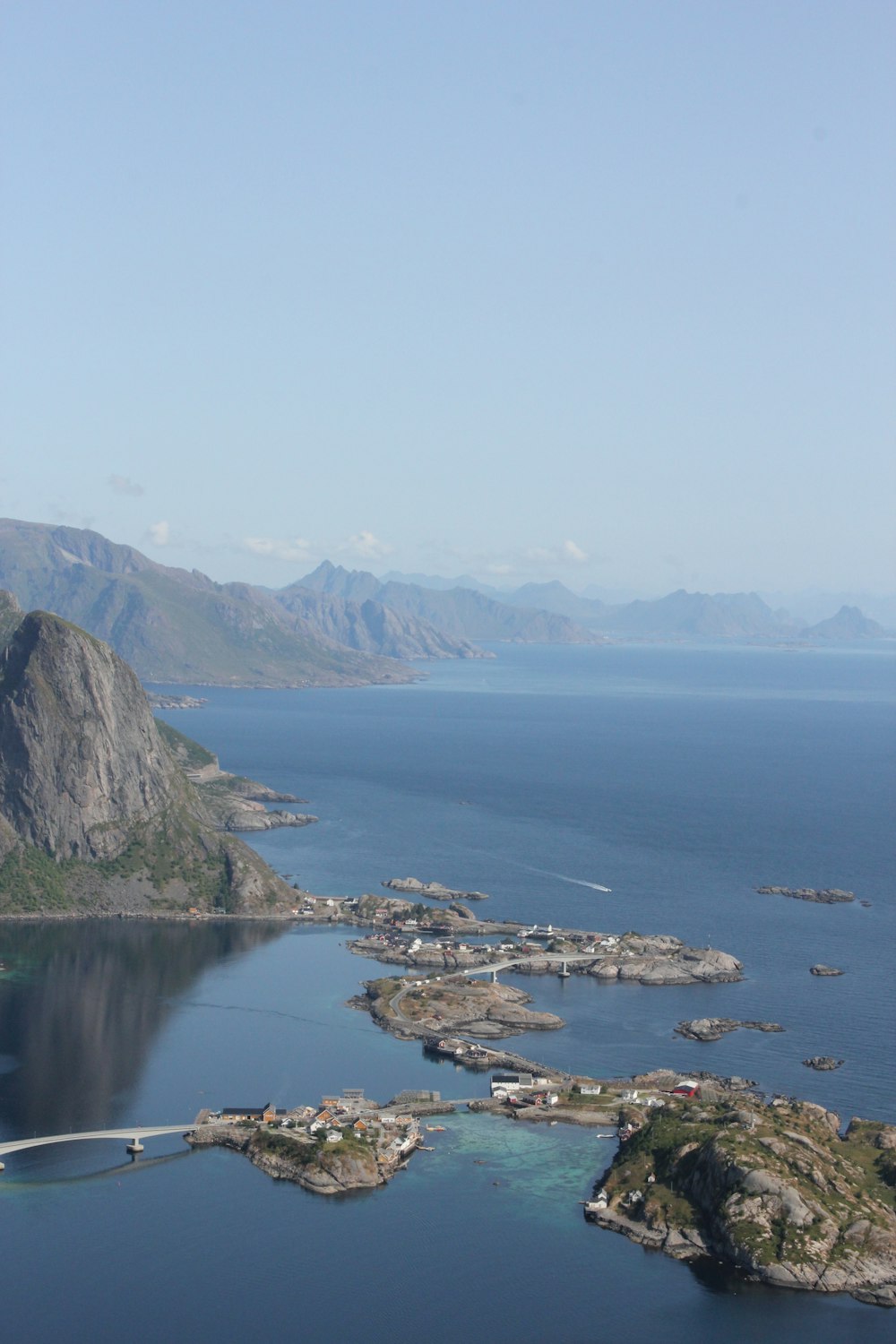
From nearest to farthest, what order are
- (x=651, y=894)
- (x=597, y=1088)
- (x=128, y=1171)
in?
1. (x=128, y=1171)
2. (x=597, y=1088)
3. (x=651, y=894)

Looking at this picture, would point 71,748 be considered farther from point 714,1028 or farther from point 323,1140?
point 323,1140

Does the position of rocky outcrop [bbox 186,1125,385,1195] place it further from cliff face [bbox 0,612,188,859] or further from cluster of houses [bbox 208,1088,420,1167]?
cliff face [bbox 0,612,188,859]

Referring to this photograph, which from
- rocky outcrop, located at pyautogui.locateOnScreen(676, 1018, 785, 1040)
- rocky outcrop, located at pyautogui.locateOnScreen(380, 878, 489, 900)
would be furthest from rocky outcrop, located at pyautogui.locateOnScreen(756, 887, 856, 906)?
rocky outcrop, located at pyautogui.locateOnScreen(676, 1018, 785, 1040)

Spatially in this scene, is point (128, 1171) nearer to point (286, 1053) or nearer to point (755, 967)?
point (286, 1053)

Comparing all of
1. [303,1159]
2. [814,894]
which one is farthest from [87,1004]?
[814,894]

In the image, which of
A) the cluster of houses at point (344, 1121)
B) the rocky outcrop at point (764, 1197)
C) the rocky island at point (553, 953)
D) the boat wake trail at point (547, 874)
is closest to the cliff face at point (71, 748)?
the rocky island at point (553, 953)

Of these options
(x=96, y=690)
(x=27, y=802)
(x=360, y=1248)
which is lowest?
(x=360, y=1248)

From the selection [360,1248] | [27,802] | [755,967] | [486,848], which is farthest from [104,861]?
[360,1248]
